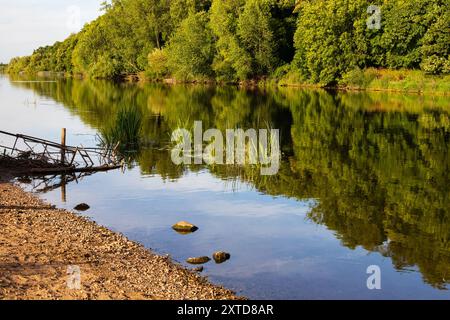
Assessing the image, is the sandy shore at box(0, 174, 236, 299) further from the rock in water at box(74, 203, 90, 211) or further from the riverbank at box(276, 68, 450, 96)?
the riverbank at box(276, 68, 450, 96)

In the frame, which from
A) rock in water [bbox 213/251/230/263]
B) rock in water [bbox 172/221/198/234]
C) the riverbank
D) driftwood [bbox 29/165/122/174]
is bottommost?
rock in water [bbox 213/251/230/263]

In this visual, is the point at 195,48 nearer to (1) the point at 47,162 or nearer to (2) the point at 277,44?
(2) the point at 277,44

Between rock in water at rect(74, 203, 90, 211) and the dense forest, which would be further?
the dense forest

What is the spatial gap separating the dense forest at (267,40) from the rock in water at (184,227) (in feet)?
186

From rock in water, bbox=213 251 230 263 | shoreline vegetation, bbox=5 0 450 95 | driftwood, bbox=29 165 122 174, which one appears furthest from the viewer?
shoreline vegetation, bbox=5 0 450 95

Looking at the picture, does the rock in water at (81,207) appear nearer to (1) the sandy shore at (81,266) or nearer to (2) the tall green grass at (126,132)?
(1) the sandy shore at (81,266)

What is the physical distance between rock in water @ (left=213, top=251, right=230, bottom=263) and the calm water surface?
0.15 m

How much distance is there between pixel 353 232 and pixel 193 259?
5.15 metres

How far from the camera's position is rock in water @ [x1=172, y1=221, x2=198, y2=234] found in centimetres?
1501

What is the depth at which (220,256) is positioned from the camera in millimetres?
12812

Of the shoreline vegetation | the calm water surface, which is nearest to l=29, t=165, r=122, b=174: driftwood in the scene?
the calm water surface

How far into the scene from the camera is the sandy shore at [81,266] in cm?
970

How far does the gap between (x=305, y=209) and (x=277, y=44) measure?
2894 inches
